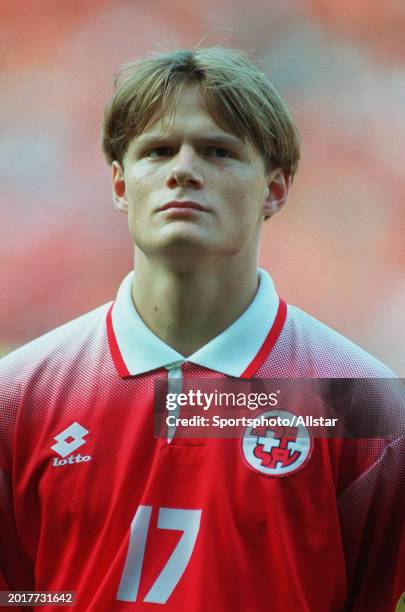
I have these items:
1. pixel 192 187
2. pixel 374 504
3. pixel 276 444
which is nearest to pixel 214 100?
pixel 192 187

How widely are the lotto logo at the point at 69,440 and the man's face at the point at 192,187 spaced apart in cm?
29

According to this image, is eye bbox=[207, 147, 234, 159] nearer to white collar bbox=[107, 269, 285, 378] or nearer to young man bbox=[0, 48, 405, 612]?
young man bbox=[0, 48, 405, 612]

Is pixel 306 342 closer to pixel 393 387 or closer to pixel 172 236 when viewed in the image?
pixel 393 387

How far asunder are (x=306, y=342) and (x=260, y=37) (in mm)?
627

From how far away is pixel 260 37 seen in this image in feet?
5.60

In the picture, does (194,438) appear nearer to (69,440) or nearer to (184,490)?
(184,490)

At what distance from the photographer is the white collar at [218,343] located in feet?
4.58

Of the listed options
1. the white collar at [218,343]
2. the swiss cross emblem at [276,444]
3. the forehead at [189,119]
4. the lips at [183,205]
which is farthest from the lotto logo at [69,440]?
the forehead at [189,119]

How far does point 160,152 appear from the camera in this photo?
1.40 m

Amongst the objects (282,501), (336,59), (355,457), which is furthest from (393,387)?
(336,59)

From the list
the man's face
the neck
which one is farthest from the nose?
the neck

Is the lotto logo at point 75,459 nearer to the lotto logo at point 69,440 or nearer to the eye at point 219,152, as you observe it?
the lotto logo at point 69,440

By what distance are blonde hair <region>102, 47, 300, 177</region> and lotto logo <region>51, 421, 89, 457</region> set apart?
1.47 ft

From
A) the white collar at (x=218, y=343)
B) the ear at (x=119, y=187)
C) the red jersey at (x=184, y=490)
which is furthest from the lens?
the ear at (x=119, y=187)
